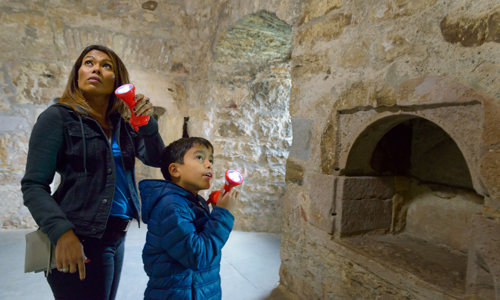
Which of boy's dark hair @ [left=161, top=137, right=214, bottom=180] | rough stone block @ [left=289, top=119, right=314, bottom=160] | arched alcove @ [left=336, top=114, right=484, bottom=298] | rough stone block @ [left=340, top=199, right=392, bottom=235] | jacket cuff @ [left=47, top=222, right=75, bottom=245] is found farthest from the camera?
rough stone block @ [left=289, top=119, right=314, bottom=160]

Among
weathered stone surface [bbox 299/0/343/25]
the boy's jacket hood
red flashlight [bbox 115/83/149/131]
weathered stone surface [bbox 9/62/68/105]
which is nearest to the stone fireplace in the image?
weathered stone surface [bbox 299/0/343/25]

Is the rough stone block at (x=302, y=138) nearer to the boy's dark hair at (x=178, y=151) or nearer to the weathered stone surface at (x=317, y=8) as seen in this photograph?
the weathered stone surface at (x=317, y=8)

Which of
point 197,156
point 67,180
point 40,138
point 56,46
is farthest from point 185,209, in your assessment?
point 56,46

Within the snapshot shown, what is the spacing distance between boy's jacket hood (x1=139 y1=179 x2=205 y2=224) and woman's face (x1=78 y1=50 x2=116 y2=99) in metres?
0.36

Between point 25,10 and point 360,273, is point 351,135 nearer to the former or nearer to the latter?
point 360,273

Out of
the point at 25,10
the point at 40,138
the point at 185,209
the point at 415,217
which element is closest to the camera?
the point at 40,138

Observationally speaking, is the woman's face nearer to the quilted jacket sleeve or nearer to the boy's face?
the boy's face

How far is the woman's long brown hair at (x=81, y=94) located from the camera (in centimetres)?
108

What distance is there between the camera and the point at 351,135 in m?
1.56

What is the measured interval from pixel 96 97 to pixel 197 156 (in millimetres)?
418

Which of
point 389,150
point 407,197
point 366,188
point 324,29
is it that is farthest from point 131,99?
point 407,197

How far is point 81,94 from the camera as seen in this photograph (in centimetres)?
112

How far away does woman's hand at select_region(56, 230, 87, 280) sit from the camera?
0.92 meters

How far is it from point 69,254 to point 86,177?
0.76 feet
